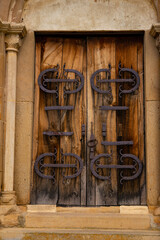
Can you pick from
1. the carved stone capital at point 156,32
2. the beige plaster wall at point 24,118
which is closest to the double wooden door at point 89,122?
the beige plaster wall at point 24,118

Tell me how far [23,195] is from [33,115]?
87cm

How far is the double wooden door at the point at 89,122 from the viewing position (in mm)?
3854

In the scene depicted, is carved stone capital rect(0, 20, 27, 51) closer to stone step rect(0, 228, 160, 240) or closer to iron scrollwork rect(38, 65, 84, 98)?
iron scrollwork rect(38, 65, 84, 98)

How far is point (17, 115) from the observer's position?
12.7 feet

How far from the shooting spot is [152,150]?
12.4ft

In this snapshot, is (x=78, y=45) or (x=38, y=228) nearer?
(x=38, y=228)

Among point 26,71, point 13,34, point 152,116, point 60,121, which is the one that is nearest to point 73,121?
point 60,121

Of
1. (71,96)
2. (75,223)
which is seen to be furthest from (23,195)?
(71,96)

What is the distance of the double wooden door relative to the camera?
12.6 feet

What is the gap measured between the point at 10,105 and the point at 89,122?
88 centimetres

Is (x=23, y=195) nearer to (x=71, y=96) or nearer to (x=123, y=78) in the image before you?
(x=71, y=96)

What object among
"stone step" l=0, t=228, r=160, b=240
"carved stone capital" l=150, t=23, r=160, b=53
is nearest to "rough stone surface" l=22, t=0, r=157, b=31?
"carved stone capital" l=150, t=23, r=160, b=53

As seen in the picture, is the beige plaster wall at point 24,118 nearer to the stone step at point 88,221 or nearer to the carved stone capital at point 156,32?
the stone step at point 88,221

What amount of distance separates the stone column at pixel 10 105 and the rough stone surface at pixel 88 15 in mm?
251
